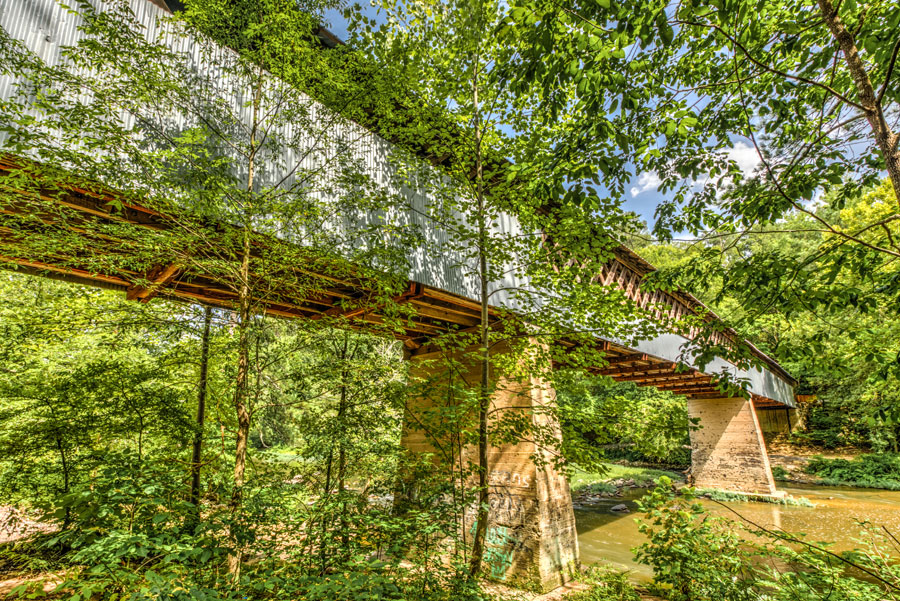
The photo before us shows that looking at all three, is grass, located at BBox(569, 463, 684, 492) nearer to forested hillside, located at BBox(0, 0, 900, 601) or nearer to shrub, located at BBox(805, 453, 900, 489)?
shrub, located at BBox(805, 453, 900, 489)

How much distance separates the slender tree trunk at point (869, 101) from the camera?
7.43ft

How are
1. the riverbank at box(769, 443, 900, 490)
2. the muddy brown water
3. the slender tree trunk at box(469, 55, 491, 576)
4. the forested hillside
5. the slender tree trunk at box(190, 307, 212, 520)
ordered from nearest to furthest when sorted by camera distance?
the forested hillside, the slender tree trunk at box(190, 307, 212, 520), the slender tree trunk at box(469, 55, 491, 576), the muddy brown water, the riverbank at box(769, 443, 900, 490)

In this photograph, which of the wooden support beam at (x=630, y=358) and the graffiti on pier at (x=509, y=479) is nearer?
the graffiti on pier at (x=509, y=479)

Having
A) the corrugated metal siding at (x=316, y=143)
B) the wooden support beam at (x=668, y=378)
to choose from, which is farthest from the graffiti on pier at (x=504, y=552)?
the wooden support beam at (x=668, y=378)

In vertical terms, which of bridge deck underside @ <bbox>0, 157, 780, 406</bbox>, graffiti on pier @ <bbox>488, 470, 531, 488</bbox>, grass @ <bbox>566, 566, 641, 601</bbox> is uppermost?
bridge deck underside @ <bbox>0, 157, 780, 406</bbox>

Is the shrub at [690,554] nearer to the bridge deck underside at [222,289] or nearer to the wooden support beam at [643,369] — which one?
the bridge deck underside at [222,289]

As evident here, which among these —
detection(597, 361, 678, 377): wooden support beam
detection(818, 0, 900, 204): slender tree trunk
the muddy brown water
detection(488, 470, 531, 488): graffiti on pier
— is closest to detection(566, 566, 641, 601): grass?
detection(488, 470, 531, 488): graffiti on pier

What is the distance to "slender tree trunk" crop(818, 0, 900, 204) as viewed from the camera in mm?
2264

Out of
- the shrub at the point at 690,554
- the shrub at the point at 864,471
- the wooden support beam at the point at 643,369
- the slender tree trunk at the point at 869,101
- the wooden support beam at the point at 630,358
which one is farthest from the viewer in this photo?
the shrub at the point at 864,471

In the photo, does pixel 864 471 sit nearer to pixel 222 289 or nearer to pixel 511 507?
pixel 511 507

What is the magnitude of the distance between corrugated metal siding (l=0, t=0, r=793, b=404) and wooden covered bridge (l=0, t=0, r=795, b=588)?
16 millimetres

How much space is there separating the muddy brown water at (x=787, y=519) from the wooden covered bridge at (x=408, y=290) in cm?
311

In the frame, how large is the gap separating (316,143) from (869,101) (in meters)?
4.24

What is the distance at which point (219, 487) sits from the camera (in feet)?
12.1
